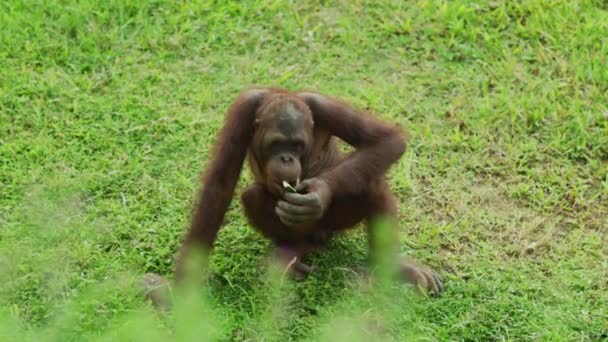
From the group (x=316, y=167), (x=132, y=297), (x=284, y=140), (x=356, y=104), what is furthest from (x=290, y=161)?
(x=356, y=104)

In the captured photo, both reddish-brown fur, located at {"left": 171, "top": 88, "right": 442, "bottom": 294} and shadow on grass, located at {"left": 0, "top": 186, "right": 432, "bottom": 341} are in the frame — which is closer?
shadow on grass, located at {"left": 0, "top": 186, "right": 432, "bottom": 341}

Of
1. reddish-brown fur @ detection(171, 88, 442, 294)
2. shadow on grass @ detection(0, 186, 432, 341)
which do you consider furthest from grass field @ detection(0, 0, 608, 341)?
reddish-brown fur @ detection(171, 88, 442, 294)

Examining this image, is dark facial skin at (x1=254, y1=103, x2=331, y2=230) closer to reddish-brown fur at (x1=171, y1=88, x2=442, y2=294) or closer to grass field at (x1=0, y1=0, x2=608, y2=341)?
reddish-brown fur at (x1=171, y1=88, x2=442, y2=294)

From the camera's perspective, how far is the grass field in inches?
158

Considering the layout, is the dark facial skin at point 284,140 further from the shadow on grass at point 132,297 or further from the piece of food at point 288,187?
the shadow on grass at point 132,297

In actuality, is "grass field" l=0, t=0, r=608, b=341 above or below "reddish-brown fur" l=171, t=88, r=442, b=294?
below

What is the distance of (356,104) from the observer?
5258mm

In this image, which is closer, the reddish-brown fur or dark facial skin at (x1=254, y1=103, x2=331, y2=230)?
dark facial skin at (x1=254, y1=103, x2=331, y2=230)

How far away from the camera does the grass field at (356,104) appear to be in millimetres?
4016

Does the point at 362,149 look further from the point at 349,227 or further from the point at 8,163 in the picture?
the point at 8,163

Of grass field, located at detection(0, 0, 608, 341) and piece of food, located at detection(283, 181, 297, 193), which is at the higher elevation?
piece of food, located at detection(283, 181, 297, 193)

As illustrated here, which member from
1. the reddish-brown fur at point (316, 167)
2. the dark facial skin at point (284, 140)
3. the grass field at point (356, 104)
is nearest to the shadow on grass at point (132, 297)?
the grass field at point (356, 104)

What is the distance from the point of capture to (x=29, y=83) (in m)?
5.33

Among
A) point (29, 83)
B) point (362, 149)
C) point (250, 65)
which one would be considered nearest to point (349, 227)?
point (362, 149)
